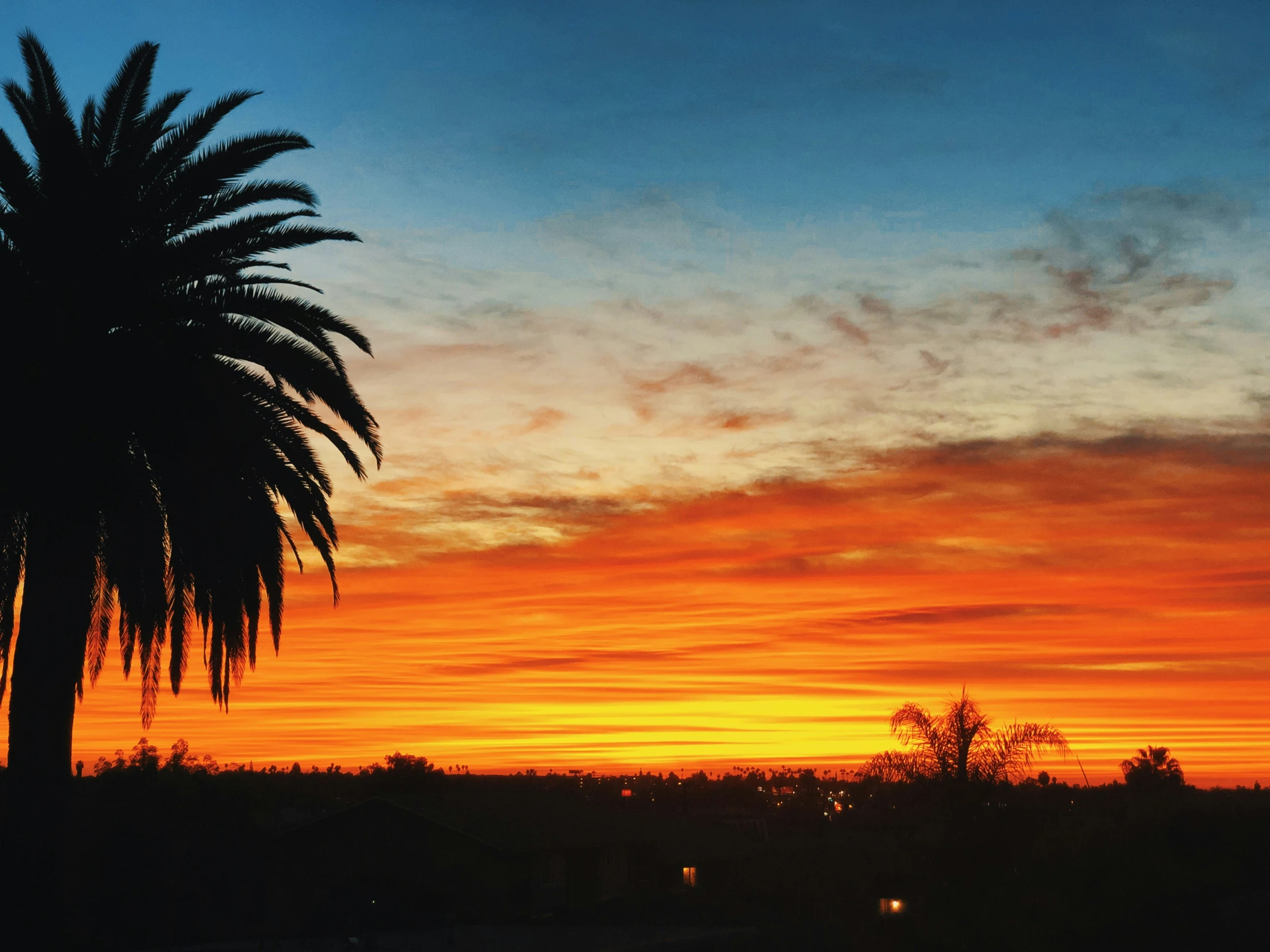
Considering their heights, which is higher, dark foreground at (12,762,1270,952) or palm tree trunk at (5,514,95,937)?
palm tree trunk at (5,514,95,937)

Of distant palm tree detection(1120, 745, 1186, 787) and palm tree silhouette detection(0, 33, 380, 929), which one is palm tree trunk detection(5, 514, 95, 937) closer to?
palm tree silhouette detection(0, 33, 380, 929)

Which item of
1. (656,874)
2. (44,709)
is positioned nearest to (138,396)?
(44,709)

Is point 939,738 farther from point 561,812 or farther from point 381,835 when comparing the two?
point 381,835

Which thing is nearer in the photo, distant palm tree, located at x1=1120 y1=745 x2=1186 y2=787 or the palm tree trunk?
the palm tree trunk

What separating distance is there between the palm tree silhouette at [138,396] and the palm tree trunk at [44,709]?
0.11 feet

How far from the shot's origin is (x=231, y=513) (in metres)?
19.3

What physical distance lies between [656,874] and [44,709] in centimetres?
4517

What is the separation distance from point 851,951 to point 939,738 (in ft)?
34.5

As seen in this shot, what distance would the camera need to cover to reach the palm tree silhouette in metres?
17.9

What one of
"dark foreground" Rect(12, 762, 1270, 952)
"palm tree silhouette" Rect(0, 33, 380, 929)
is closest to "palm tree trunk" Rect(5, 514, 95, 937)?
"palm tree silhouette" Rect(0, 33, 380, 929)

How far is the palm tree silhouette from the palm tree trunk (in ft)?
0.11

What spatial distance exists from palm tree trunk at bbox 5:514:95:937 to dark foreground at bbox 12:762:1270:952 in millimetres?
18466

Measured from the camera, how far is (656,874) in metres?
58.8

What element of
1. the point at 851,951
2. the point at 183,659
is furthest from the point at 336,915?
the point at 183,659
